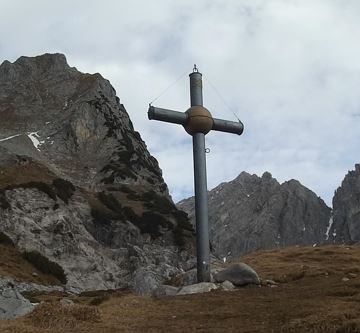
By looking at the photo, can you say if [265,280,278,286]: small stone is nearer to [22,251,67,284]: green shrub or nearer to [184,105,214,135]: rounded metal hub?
[184,105,214,135]: rounded metal hub

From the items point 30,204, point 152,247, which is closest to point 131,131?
point 152,247

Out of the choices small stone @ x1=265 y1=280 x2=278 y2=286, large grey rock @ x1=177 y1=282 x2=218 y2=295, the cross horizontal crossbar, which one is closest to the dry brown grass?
large grey rock @ x1=177 y1=282 x2=218 y2=295

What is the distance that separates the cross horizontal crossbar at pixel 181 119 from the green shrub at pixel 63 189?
46.8 m

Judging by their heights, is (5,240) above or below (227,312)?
above

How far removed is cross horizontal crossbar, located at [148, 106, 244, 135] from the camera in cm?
2591

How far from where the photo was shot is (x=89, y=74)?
142 metres

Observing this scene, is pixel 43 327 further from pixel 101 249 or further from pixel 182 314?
pixel 101 249

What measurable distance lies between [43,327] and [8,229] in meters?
46.5

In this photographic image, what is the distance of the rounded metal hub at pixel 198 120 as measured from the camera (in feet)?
86.8

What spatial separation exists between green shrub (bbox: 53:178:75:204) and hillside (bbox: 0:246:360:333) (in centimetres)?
5236

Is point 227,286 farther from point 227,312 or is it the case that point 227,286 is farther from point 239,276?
point 227,312

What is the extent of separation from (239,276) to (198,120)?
7.79 meters

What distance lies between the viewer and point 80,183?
93188mm

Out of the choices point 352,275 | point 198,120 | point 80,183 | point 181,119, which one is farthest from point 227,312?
point 80,183
